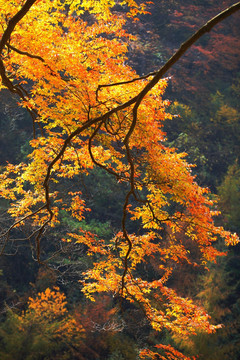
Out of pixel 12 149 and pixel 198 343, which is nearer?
pixel 198 343

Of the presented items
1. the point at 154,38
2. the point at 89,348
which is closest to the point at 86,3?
the point at 89,348

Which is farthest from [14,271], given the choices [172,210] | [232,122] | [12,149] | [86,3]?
[232,122]

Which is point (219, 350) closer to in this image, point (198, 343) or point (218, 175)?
point (198, 343)

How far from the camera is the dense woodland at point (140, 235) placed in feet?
23.2

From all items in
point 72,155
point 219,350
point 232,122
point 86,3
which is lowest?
point 219,350

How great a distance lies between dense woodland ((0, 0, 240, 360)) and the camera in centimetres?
706

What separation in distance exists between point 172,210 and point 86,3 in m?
7.77

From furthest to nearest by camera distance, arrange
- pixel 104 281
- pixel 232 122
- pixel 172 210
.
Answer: pixel 232 122
pixel 172 210
pixel 104 281

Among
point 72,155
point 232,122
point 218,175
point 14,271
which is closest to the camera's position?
point 72,155

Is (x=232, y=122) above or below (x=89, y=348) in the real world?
above

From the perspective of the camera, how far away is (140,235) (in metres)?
8.72

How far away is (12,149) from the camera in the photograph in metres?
11.4

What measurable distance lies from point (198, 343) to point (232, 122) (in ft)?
30.5

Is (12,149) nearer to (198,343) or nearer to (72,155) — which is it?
(72,155)
